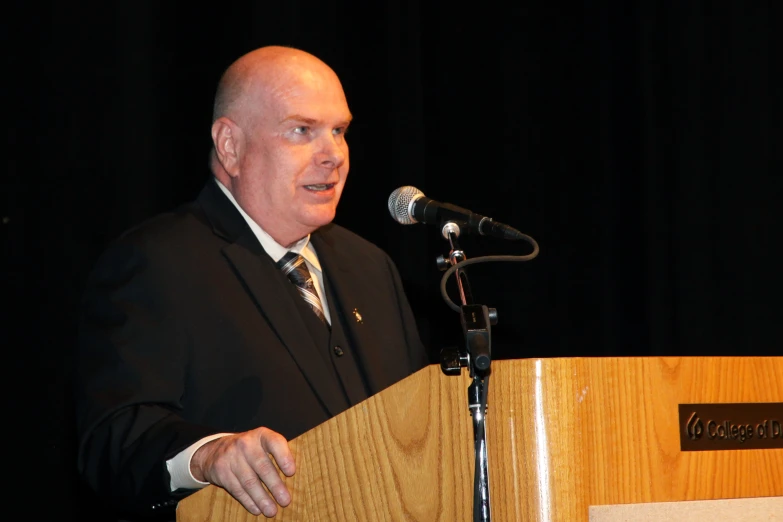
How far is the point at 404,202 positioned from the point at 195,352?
1.77 feet

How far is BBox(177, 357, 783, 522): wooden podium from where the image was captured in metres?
1.30

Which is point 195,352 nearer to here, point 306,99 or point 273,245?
point 273,245

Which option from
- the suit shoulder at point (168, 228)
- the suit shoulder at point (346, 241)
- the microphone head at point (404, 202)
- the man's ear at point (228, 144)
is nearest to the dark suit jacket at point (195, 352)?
the suit shoulder at point (168, 228)

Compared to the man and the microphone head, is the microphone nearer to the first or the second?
the microphone head

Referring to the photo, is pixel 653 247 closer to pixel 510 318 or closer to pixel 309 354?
pixel 510 318

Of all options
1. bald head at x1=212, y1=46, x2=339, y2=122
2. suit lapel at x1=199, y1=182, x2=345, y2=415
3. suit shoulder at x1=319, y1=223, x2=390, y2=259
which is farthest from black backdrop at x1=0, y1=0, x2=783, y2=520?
suit lapel at x1=199, y1=182, x2=345, y2=415

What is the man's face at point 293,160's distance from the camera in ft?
7.77

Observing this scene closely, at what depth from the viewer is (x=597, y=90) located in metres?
4.05

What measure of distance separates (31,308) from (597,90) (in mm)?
2418

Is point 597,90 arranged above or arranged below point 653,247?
above

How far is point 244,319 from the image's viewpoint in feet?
6.83

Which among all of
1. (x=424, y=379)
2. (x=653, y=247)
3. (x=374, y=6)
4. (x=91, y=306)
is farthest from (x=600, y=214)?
(x=424, y=379)

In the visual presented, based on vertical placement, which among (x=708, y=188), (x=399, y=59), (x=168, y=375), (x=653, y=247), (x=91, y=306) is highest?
(x=399, y=59)

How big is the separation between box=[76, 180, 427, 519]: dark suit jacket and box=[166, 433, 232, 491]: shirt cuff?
20mm
